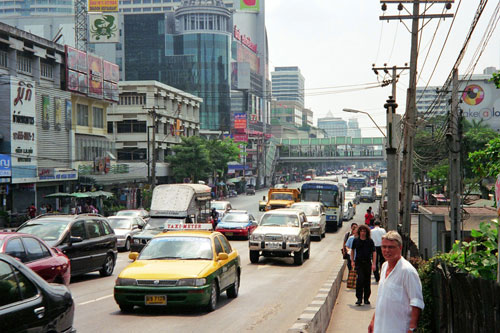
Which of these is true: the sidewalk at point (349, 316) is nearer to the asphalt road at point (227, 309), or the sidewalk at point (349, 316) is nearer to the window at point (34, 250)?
the asphalt road at point (227, 309)

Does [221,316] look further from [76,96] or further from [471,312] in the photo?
[76,96]

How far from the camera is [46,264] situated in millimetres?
11781

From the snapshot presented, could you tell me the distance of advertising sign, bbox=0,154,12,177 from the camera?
41.7 metres

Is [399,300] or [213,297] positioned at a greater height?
[399,300]

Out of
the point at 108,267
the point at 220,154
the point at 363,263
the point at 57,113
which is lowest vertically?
the point at 108,267

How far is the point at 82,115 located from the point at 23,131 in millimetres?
12921

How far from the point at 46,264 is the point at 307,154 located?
125 meters

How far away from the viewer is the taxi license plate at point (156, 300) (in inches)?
440

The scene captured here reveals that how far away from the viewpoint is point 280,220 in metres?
23.8

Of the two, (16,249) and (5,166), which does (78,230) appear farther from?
(5,166)

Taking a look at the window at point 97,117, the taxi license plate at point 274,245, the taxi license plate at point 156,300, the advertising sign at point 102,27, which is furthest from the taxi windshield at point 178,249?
the advertising sign at point 102,27

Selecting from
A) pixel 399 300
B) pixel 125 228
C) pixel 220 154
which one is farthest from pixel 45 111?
pixel 399 300

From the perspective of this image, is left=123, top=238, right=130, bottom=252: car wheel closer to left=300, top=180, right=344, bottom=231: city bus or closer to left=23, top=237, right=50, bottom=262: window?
left=23, top=237, right=50, bottom=262: window

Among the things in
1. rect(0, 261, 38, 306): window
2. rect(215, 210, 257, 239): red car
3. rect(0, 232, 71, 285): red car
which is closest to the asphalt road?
rect(0, 232, 71, 285): red car
